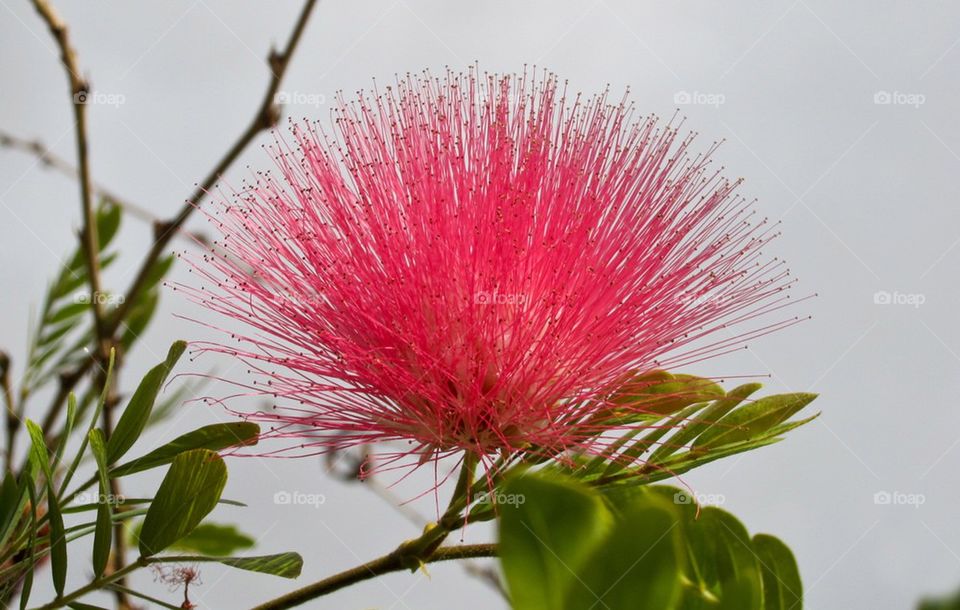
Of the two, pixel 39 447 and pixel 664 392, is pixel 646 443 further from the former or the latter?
pixel 39 447

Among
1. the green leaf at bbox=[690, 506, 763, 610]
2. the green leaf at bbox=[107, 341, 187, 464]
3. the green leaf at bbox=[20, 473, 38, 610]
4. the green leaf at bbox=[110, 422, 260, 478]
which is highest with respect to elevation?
the green leaf at bbox=[107, 341, 187, 464]

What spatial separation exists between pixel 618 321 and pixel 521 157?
1.29 ft

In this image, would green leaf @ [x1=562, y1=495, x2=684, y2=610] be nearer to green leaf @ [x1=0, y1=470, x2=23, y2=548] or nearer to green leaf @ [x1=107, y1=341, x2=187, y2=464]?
green leaf @ [x1=107, y1=341, x2=187, y2=464]

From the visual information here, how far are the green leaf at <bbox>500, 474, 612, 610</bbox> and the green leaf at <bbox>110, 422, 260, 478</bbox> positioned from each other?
39.0 inches

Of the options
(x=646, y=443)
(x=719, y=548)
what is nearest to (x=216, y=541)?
Answer: (x=646, y=443)

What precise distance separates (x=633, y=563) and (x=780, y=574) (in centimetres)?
55

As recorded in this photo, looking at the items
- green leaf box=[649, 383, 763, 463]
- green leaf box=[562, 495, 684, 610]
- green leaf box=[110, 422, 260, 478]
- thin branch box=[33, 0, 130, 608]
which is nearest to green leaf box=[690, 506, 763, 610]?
green leaf box=[649, 383, 763, 463]

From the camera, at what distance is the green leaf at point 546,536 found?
857 mm

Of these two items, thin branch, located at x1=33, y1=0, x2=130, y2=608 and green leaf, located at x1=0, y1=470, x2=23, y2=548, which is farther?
thin branch, located at x1=33, y1=0, x2=130, y2=608

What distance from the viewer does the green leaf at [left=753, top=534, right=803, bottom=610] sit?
4.33 feet

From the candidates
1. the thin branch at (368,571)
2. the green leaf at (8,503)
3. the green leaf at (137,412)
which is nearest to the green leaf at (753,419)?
the thin branch at (368,571)

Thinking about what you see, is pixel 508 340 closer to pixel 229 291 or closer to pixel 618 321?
pixel 618 321

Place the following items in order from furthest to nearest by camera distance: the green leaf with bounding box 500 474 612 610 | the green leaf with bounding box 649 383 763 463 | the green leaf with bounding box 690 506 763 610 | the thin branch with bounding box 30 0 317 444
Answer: the thin branch with bounding box 30 0 317 444 → the green leaf with bounding box 649 383 763 463 → the green leaf with bounding box 690 506 763 610 → the green leaf with bounding box 500 474 612 610

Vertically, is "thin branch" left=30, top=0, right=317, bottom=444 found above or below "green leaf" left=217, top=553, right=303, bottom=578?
above
